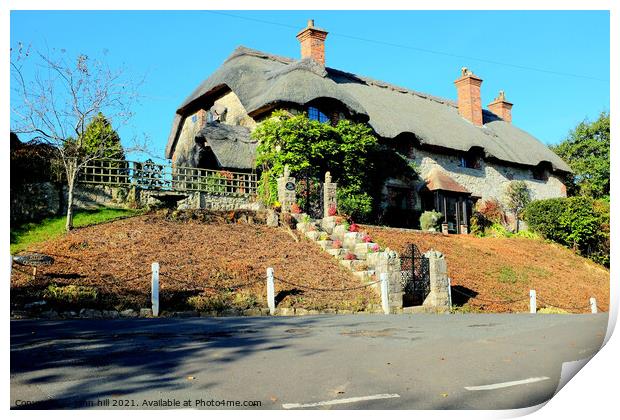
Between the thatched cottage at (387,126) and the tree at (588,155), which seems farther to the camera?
the tree at (588,155)

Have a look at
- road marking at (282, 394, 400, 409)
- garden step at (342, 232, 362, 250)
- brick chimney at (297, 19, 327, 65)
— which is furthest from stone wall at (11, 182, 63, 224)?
road marking at (282, 394, 400, 409)

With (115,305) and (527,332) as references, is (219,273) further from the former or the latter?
(527,332)

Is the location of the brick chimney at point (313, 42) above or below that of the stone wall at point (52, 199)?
above

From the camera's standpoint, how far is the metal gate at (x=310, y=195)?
60.1ft

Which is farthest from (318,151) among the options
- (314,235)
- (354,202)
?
(314,235)

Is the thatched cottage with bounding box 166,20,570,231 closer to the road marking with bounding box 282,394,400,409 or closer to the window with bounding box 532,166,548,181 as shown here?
the window with bounding box 532,166,548,181

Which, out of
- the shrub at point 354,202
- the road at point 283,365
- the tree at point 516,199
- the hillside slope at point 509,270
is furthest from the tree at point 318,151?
the road at point 283,365

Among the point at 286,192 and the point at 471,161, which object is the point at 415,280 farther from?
the point at 471,161

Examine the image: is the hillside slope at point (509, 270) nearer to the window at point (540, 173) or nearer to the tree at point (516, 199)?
the tree at point (516, 199)

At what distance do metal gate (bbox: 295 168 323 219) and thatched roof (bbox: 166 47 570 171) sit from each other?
313 centimetres

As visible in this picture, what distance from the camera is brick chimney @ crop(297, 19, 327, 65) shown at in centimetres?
2408

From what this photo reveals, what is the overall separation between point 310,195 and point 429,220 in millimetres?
6665

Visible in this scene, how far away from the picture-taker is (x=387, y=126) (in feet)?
78.2

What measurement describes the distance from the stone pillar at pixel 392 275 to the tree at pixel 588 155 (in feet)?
67.0
